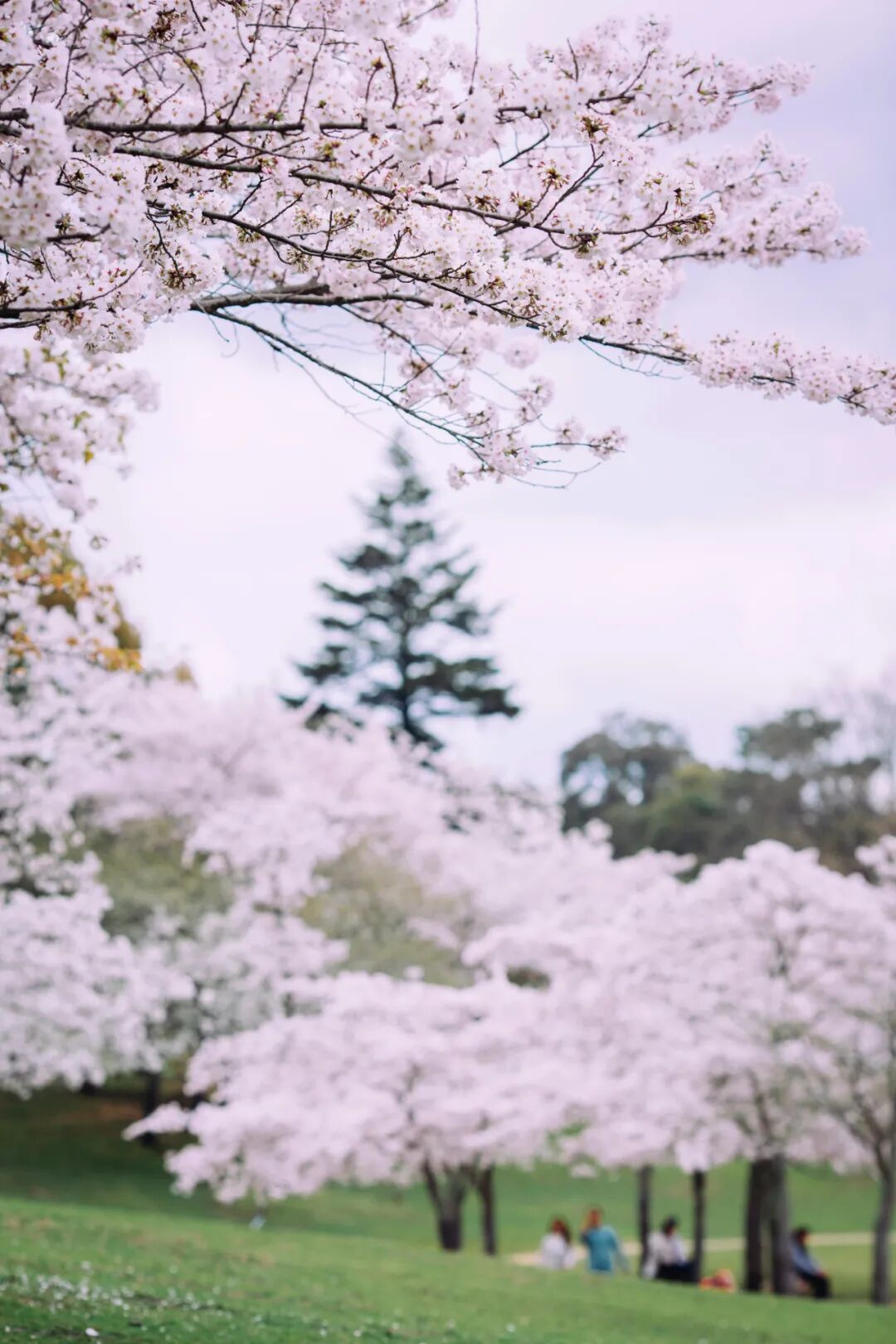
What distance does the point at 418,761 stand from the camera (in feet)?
129

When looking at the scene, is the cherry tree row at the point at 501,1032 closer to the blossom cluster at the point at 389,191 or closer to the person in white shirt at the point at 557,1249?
the person in white shirt at the point at 557,1249

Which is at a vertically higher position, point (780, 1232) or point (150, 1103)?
point (150, 1103)

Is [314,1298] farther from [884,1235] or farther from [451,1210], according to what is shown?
[884,1235]

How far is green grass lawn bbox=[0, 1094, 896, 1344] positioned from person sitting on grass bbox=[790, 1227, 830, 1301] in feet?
8.43

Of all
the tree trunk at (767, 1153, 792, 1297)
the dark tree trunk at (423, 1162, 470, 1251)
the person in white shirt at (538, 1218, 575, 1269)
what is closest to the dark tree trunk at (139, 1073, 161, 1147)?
the dark tree trunk at (423, 1162, 470, 1251)

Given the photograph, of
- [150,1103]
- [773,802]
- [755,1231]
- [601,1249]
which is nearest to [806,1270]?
[755,1231]

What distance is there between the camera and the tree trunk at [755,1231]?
17359 mm

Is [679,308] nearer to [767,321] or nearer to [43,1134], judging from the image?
[767,321]

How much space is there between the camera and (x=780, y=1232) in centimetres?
1574

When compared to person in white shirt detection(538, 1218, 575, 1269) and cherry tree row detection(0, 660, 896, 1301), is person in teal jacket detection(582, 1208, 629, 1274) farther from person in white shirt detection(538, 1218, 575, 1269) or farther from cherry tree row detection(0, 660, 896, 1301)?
cherry tree row detection(0, 660, 896, 1301)

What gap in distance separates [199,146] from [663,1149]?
561 inches

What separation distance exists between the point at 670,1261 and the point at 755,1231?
2231 millimetres

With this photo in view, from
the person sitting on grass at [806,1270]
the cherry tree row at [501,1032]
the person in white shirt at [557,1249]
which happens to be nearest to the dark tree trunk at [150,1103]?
the cherry tree row at [501,1032]

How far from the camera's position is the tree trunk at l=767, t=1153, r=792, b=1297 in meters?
15.6
